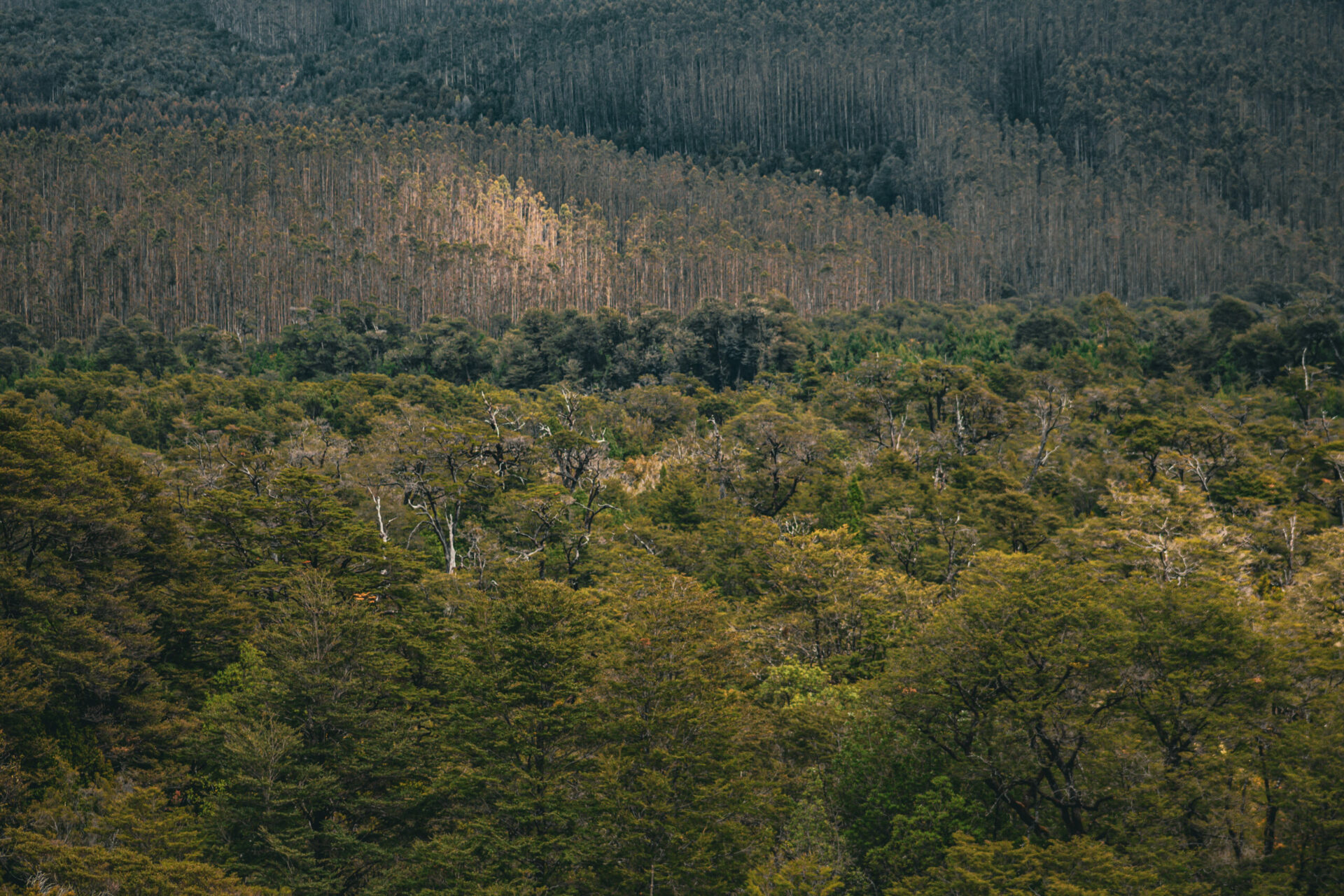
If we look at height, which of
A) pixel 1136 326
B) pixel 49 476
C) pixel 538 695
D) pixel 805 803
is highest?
pixel 49 476

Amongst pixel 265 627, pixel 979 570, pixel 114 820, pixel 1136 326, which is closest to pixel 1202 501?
pixel 979 570

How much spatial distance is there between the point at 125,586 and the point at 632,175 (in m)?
167

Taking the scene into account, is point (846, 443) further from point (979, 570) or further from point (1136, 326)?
point (1136, 326)

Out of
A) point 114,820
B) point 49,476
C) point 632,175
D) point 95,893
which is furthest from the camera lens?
point 632,175

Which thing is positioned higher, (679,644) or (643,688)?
(679,644)

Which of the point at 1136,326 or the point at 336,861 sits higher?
the point at 336,861

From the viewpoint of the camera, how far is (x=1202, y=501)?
50.0 metres

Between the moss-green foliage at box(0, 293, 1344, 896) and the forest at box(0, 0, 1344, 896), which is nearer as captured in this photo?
the moss-green foliage at box(0, 293, 1344, 896)

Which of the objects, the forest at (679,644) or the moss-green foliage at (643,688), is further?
the forest at (679,644)

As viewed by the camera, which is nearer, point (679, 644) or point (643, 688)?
point (643, 688)

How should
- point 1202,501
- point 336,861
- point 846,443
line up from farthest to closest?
point 846,443 < point 1202,501 < point 336,861

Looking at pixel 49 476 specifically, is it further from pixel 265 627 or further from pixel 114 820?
pixel 114 820

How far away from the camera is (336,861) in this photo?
1302 inches

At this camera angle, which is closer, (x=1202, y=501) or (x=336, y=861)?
(x=336, y=861)
